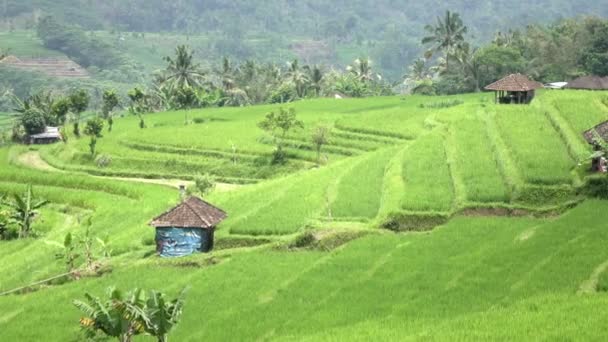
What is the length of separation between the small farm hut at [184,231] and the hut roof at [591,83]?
3702 cm

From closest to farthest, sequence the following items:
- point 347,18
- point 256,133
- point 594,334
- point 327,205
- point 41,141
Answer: point 594,334, point 327,205, point 256,133, point 41,141, point 347,18

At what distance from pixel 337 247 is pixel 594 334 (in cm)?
1099

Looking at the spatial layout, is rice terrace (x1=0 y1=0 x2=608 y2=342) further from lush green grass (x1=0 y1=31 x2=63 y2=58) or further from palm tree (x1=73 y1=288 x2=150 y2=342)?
lush green grass (x1=0 y1=31 x2=63 y2=58)

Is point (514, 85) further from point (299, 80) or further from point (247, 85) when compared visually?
point (247, 85)

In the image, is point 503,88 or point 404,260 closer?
point 404,260

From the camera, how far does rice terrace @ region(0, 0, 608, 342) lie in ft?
59.7

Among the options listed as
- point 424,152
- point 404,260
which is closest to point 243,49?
point 424,152

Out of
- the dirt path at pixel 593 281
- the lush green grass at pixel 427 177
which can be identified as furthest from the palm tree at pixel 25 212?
the dirt path at pixel 593 281

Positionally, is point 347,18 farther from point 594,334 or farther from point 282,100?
point 594,334

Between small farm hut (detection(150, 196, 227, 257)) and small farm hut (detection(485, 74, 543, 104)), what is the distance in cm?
2290

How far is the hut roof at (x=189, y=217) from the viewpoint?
26.6 meters

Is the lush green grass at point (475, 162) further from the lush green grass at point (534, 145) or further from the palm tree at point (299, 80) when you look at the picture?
the palm tree at point (299, 80)

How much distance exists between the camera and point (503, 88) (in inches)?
1781

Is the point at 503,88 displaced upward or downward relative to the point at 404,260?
upward
